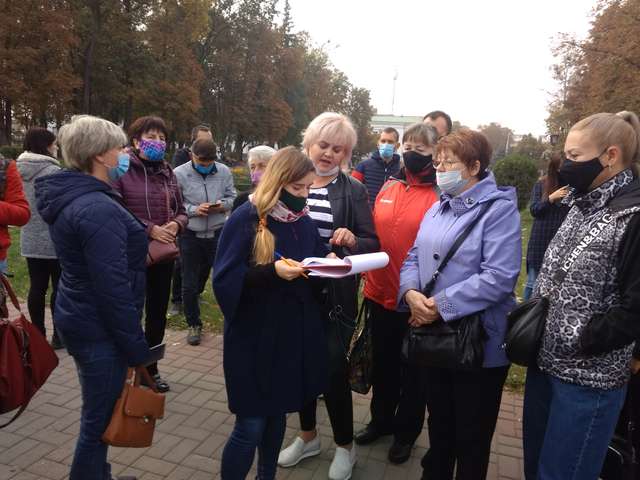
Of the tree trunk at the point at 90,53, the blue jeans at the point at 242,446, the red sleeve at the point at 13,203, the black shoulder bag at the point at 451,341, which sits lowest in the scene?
the blue jeans at the point at 242,446

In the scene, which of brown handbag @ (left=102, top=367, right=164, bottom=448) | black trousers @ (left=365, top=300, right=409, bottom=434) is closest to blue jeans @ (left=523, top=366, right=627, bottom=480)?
black trousers @ (left=365, top=300, right=409, bottom=434)

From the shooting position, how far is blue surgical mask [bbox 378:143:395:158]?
185 inches

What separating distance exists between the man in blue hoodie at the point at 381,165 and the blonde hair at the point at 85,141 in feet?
9.26

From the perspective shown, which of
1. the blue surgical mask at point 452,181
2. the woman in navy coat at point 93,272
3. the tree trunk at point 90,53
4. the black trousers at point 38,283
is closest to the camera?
the woman in navy coat at point 93,272

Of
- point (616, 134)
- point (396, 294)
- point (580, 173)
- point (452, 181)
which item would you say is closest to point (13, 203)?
point (396, 294)

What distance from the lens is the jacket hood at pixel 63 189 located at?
2.25 metres

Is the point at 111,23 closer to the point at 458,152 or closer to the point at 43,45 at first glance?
the point at 43,45

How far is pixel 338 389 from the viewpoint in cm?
286

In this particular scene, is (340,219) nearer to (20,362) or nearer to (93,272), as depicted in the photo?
(93,272)

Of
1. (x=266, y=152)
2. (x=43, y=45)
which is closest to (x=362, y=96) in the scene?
(x=43, y=45)

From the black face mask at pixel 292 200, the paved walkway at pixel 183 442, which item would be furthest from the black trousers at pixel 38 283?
the black face mask at pixel 292 200

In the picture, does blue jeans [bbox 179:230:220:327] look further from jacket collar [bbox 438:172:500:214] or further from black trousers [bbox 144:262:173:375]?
jacket collar [bbox 438:172:500:214]

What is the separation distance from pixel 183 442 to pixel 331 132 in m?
2.36

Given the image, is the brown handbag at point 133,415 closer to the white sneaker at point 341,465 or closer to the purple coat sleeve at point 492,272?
the white sneaker at point 341,465
